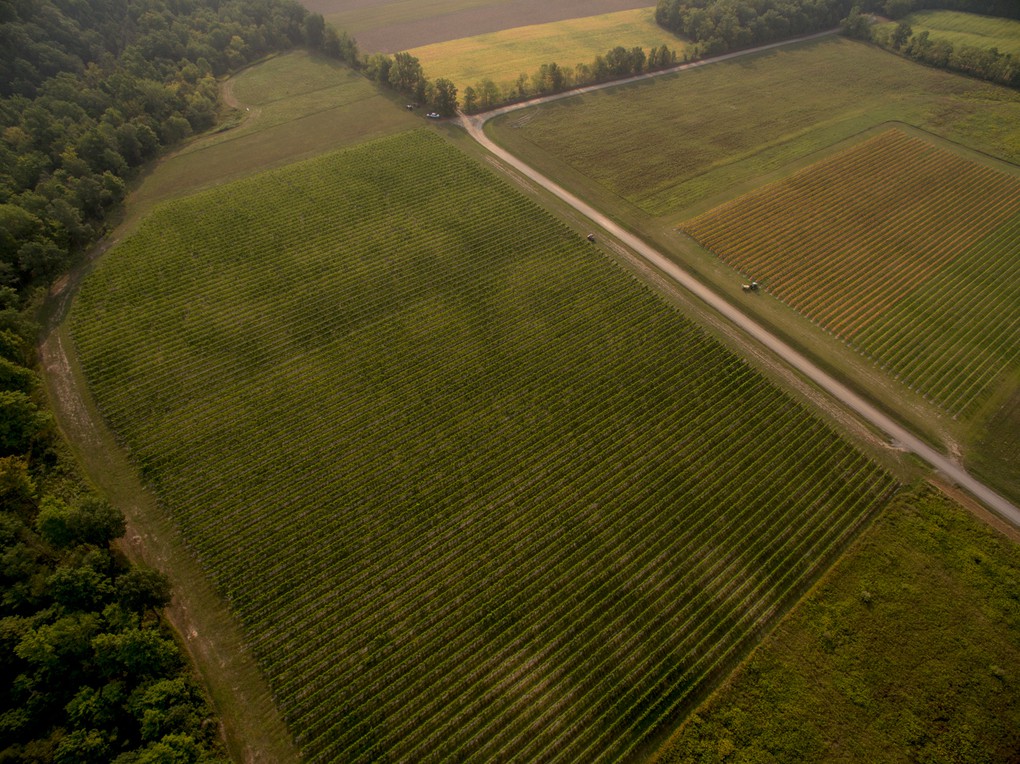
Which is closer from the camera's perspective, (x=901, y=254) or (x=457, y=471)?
(x=457, y=471)

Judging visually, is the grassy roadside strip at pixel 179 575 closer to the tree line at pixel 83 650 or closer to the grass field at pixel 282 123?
the tree line at pixel 83 650

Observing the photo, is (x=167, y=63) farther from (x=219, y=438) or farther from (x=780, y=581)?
(x=780, y=581)

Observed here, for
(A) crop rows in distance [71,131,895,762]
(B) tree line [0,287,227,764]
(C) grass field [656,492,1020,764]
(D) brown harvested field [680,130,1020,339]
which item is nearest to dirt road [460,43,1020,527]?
(C) grass field [656,492,1020,764]

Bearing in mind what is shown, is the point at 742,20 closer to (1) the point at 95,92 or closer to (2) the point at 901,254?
(2) the point at 901,254

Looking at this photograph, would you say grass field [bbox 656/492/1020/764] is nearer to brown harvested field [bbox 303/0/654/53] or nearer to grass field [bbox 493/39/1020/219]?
grass field [bbox 493/39/1020/219]

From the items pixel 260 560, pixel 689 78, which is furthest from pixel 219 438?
pixel 689 78

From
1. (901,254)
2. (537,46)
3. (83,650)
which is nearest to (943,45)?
(901,254)

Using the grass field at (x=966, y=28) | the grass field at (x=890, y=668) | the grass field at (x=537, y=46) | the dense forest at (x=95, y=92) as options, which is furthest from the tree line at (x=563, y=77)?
the grass field at (x=890, y=668)
